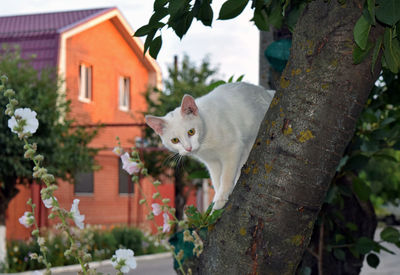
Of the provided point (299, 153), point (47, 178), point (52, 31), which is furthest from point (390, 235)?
point (52, 31)

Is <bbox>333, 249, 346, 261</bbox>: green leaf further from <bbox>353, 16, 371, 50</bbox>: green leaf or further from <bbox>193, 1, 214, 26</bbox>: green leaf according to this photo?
<bbox>353, 16, 371, 50</bbox>: green leaf

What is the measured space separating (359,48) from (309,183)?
1.67ft

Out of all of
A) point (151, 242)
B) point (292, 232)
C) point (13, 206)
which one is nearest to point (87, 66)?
point (13, 206)

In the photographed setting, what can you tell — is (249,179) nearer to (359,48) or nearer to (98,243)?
(359,48)

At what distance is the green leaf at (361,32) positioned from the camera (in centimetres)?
172

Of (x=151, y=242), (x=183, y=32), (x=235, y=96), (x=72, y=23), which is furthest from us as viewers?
(x=72, y=23)

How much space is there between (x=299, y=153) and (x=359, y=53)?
1.34ft

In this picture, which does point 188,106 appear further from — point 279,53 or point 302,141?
point 279,53

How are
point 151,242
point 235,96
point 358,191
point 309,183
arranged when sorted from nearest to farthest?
point 309,183, point 235,96, point 358,191, point 151,242

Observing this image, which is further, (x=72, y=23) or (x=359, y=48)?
(x=72, y=23)

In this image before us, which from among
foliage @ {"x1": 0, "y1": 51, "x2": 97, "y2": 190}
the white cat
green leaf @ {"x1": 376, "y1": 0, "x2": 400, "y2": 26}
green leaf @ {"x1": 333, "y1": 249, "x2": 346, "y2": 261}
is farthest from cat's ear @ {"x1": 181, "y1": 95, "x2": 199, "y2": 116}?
foliage @ {"x1": 0, "y1": 51, "x2": 97, "y2": 190}

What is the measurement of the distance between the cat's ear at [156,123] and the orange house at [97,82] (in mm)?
16161

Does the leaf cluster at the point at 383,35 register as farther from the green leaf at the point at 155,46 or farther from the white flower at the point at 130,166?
the white flower at the point at 130,166

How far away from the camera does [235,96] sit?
2.84 m
